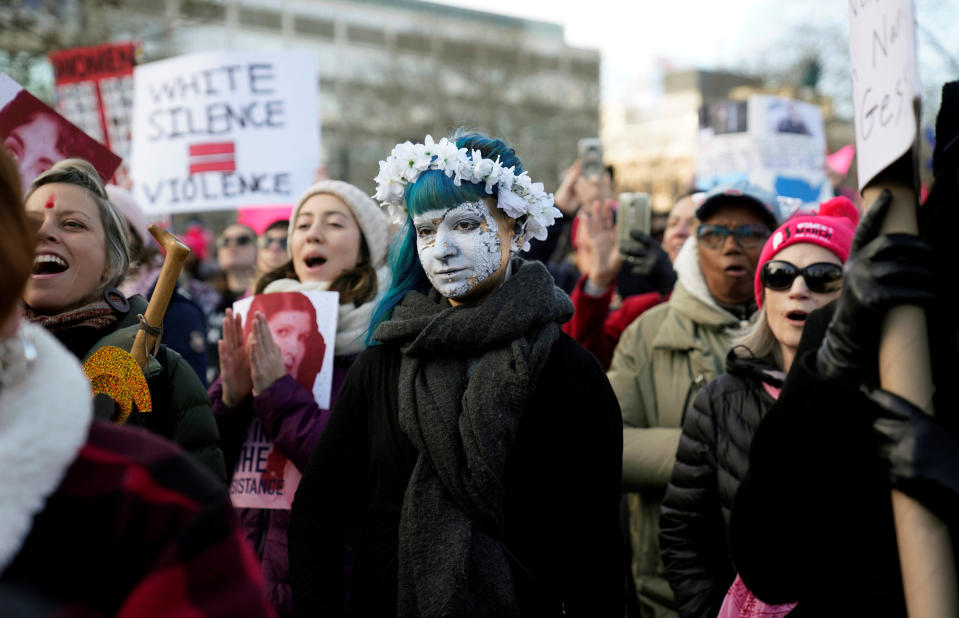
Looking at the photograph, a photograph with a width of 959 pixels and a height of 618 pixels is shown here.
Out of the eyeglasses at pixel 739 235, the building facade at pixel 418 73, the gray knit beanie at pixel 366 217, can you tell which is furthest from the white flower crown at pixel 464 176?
the building facade at pixel 418 73

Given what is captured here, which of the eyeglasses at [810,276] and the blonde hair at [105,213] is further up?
the blonde hair at [105,213]

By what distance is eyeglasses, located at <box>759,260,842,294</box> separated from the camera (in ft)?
11.2

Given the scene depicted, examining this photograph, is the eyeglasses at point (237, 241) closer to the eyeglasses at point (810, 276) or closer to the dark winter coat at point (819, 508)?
the eyeglasses at point (810, 276)

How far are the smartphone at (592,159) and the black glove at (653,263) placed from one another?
700 mm

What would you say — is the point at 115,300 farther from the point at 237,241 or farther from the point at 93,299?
the point at 237,241

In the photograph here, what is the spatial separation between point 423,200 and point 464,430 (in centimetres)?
69

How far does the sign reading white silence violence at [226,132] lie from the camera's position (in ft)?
21.2

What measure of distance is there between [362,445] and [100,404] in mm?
683

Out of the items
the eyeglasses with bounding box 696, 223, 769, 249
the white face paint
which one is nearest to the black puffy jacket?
the white face paint

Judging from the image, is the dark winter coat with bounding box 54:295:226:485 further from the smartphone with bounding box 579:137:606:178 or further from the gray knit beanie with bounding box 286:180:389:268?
the smartphone with bounding box 579:137:606:178

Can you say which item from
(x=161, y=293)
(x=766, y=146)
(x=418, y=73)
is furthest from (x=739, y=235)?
(x=418, y=73)

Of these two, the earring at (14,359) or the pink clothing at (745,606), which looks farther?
the pink clothing at (745,606)

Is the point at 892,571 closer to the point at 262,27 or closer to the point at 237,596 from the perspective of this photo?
the point at 237,596

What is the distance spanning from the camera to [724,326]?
4316 millimetres
